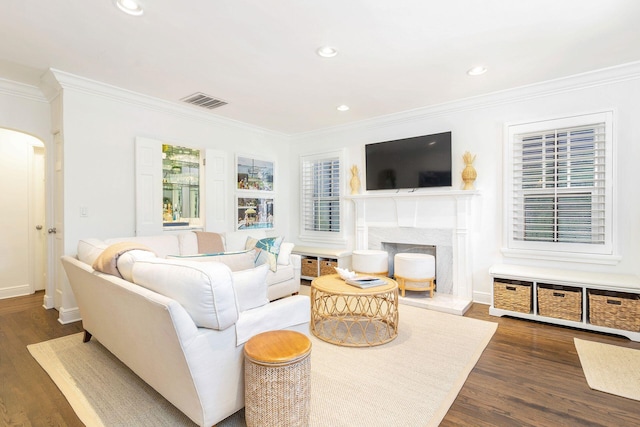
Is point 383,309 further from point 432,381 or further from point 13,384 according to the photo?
point 13,384

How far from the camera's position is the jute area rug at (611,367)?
2133mm

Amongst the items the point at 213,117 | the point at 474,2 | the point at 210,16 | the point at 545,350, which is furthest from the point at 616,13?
the point at 213,117

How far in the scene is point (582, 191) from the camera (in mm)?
3389

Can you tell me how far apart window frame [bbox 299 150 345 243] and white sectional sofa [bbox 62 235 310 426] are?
330 centimetres

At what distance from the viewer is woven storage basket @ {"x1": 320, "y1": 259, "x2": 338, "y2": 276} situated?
4898 millimetres

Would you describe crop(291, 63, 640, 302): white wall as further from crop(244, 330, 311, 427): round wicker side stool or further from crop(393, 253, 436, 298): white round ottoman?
crop(244, 330, 311, 427): round wicker side stool

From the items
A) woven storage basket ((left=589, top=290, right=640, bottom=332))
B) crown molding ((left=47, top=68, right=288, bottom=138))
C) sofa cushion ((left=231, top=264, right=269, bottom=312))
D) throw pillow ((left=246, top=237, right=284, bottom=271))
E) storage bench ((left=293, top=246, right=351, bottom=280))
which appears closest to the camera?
sofa cushion ((left=231, top=264, right=269, bottom=312))

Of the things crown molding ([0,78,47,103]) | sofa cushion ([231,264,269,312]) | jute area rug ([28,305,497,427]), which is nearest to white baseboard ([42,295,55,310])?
jute area rug ([28,305,497,427])

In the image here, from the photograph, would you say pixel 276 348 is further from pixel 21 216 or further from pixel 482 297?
pixel 21 216

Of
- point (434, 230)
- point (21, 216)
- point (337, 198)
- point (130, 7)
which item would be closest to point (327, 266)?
point (337, 198)

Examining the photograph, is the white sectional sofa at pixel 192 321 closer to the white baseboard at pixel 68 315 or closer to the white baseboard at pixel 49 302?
the white baseboard at pixel 68 315

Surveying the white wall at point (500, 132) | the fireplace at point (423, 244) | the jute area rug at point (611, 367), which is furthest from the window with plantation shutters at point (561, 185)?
the jute area rug at point (611, 367)

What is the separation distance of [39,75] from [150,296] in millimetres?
3230

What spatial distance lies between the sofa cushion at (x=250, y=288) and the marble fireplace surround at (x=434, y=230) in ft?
8.38
